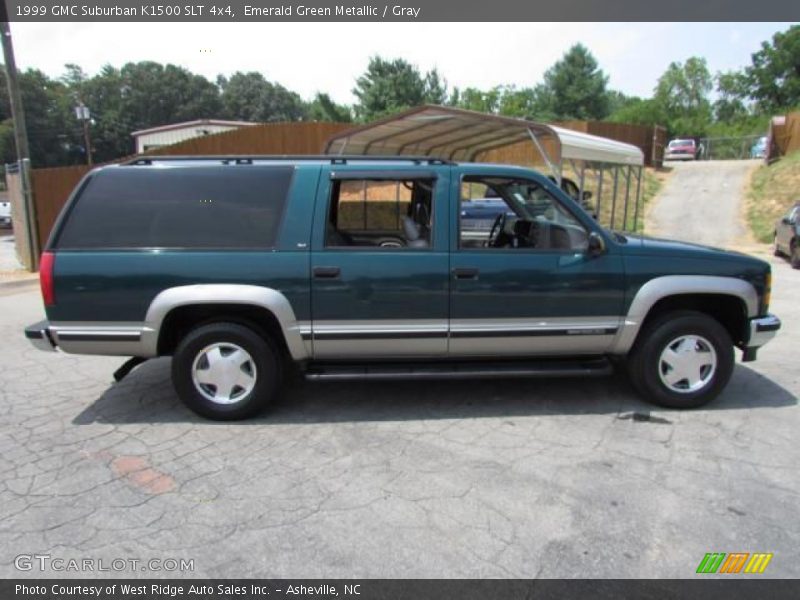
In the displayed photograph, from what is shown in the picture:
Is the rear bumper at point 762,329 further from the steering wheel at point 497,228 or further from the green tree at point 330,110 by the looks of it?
the green tree at point 330,110

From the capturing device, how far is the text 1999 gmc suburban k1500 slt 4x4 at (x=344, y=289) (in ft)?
12.9

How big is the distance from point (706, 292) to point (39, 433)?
16.0 ft

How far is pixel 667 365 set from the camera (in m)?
4.30

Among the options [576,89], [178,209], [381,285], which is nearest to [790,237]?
[381,285]

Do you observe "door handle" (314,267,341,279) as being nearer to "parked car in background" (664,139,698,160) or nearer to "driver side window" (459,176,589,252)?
"driver side window" (459,176,589,252)

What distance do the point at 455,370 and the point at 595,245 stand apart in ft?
4.42

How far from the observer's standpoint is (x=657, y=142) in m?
29.0

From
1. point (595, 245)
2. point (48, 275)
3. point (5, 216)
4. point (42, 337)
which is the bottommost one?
point (5, 216)

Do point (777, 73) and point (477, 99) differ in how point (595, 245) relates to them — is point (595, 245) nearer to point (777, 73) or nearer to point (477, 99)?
point (477, 99)

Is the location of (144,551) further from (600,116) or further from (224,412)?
(600,116)

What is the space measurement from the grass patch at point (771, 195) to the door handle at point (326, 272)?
52.2ft

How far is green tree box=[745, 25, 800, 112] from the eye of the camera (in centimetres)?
4925

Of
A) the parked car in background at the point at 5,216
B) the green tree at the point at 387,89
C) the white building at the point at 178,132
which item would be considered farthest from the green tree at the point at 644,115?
the parked car in background at the point at 5,216
